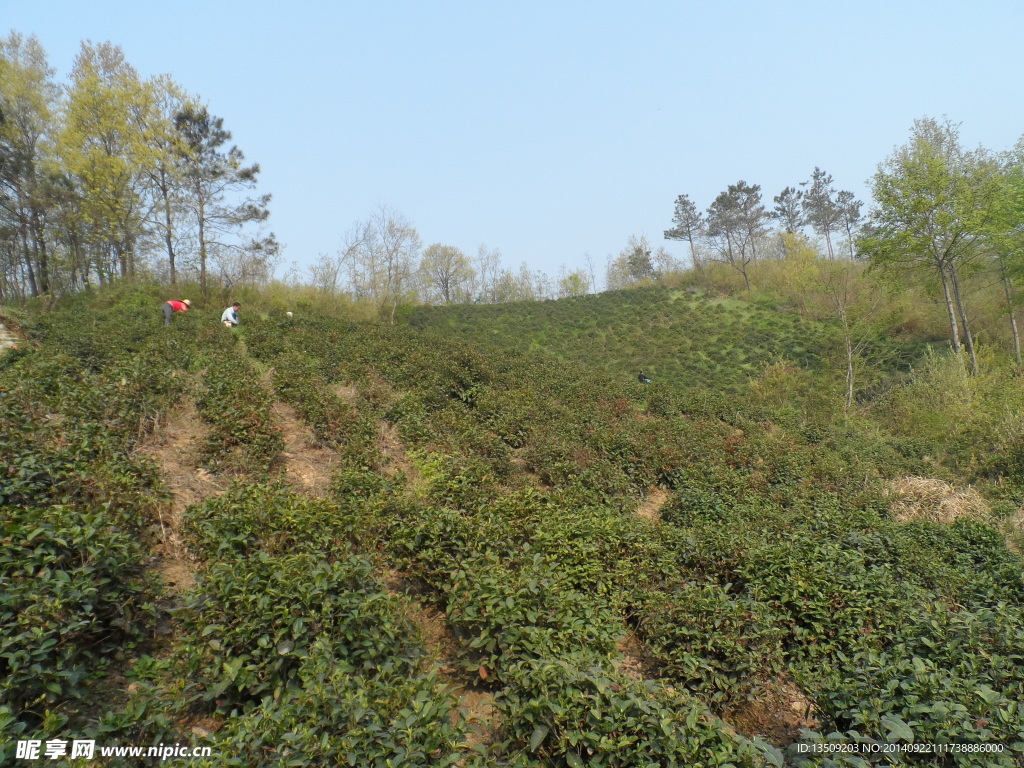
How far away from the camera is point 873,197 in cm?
1750

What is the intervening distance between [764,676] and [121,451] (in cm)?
640

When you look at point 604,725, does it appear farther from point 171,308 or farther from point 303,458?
point 171,308

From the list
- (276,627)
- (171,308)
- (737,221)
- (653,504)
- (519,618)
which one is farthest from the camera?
(737,221)

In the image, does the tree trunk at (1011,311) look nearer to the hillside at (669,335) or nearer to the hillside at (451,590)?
the hillside at (669,335)

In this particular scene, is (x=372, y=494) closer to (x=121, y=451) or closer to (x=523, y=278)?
(x=121, y=451)

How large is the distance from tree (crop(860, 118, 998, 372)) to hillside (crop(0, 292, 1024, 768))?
1206cm

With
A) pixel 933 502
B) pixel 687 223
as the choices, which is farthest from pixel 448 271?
pixel 933 502

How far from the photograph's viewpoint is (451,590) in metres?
4.30

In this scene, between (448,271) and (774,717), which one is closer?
(774,717)

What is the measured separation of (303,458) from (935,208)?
19865 mm

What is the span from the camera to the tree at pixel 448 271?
154 feet

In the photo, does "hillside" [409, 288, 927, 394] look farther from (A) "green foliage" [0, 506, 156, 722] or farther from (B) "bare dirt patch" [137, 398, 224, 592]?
(A) "green foliage" [0, 506, 156, 722]

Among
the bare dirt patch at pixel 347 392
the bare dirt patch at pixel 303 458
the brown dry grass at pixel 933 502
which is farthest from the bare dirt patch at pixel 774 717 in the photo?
the bare dirt patch at pixel 347 392

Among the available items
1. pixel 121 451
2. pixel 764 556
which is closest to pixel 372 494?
pixel 121 451
